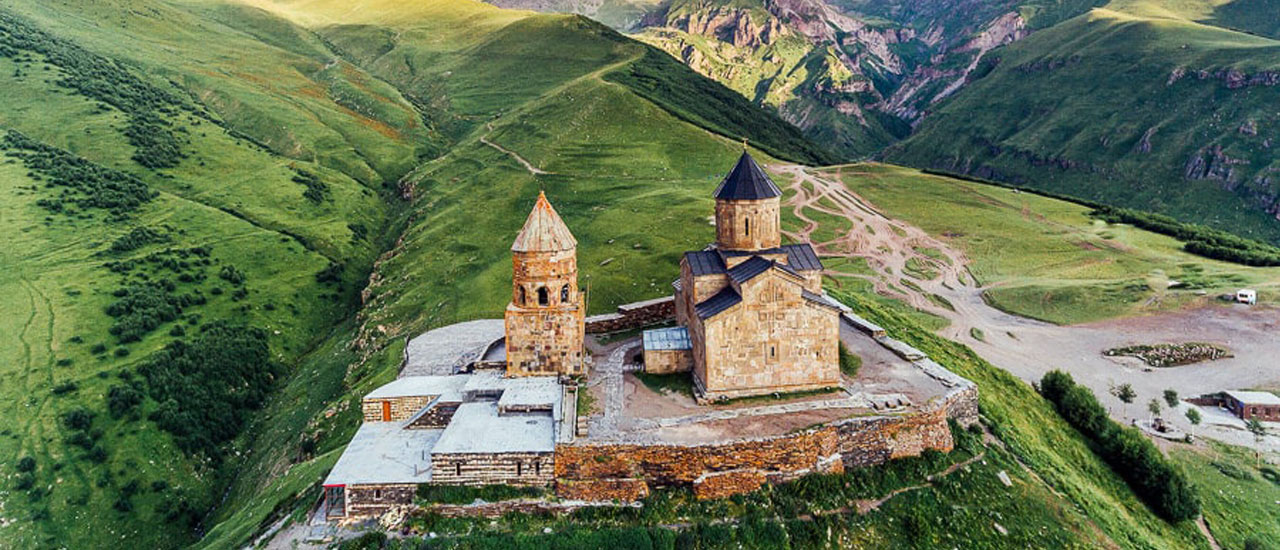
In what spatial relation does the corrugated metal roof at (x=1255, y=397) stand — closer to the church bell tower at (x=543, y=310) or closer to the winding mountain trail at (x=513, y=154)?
the church bell tower at (x=543, y=310)

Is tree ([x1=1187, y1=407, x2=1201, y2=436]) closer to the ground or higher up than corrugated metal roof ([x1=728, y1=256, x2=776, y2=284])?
closer to the ground

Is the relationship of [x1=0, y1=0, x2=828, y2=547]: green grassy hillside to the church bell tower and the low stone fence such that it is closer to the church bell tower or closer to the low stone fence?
the low stone fence

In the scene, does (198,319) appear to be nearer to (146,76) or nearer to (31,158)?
(31,158)

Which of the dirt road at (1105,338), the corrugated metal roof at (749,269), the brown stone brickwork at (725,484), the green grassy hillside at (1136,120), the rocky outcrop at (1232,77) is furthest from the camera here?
the rocky outcrop at (1232,77)

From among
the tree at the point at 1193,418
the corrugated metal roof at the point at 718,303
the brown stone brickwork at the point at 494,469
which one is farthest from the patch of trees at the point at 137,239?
the tree at the point at 1193,418

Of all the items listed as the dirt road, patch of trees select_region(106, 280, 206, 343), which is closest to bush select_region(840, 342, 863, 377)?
the dirt road

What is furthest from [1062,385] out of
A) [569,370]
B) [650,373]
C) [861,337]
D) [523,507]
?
[523,507]

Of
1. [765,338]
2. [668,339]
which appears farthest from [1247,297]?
[668,339]
